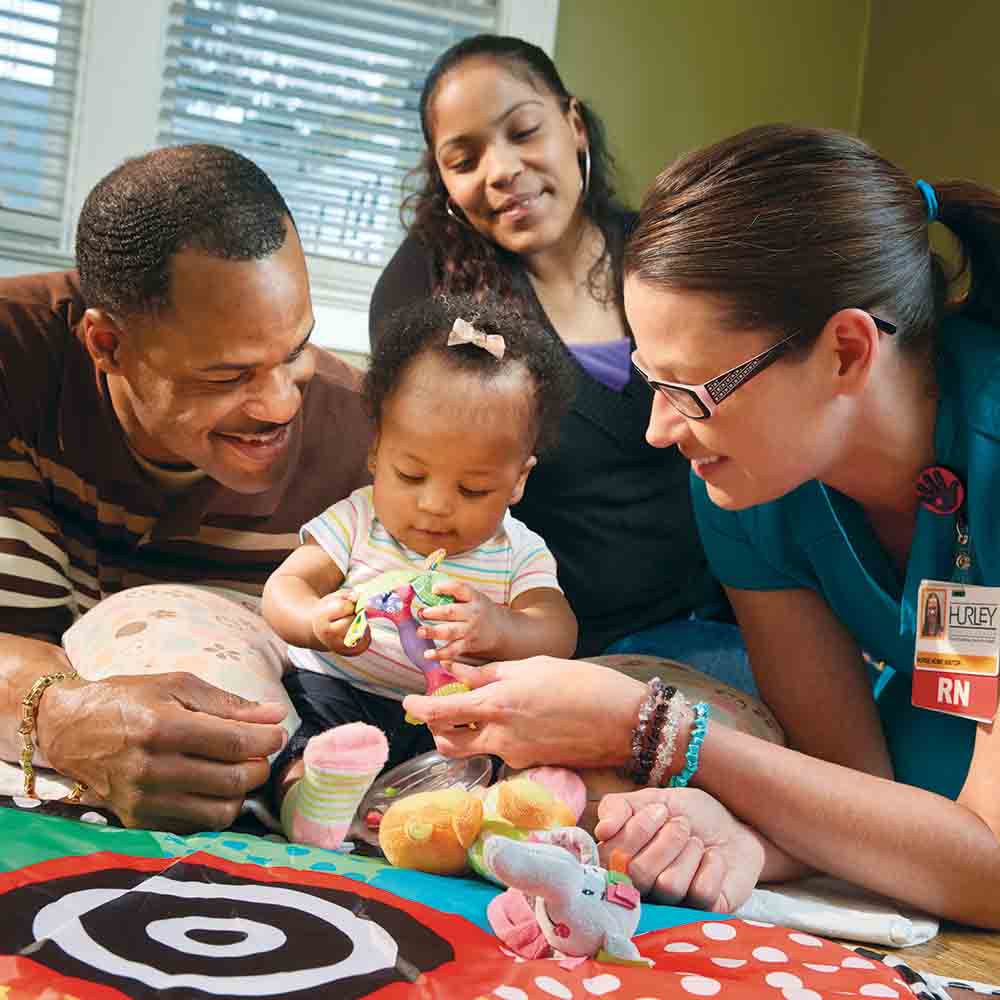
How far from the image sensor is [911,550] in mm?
1601

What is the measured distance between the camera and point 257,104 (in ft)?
11.0

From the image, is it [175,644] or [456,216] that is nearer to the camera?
[175,644]

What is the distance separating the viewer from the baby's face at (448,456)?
173cm

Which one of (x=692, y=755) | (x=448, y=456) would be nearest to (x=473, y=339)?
(x=448, y=456)

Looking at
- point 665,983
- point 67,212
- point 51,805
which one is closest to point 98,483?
point 51,805

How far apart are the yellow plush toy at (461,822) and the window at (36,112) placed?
2227 millimetres

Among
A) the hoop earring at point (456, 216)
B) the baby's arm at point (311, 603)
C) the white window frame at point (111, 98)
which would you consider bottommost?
the baby's arm at point (311, 603)

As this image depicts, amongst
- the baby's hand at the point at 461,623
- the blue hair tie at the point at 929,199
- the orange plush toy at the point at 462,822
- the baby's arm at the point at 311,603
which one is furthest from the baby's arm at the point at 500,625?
the blue hair tie at the point at 929,199

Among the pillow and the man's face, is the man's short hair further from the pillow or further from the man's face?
the pillow

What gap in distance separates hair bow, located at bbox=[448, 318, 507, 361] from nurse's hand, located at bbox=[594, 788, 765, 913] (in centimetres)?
67

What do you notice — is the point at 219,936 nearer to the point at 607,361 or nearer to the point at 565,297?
the point at 607,361

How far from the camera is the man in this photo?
1.68 m

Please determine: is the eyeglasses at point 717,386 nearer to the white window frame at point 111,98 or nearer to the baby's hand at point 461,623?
the baby's hand at point 461,623

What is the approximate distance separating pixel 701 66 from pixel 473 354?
2.11 m
